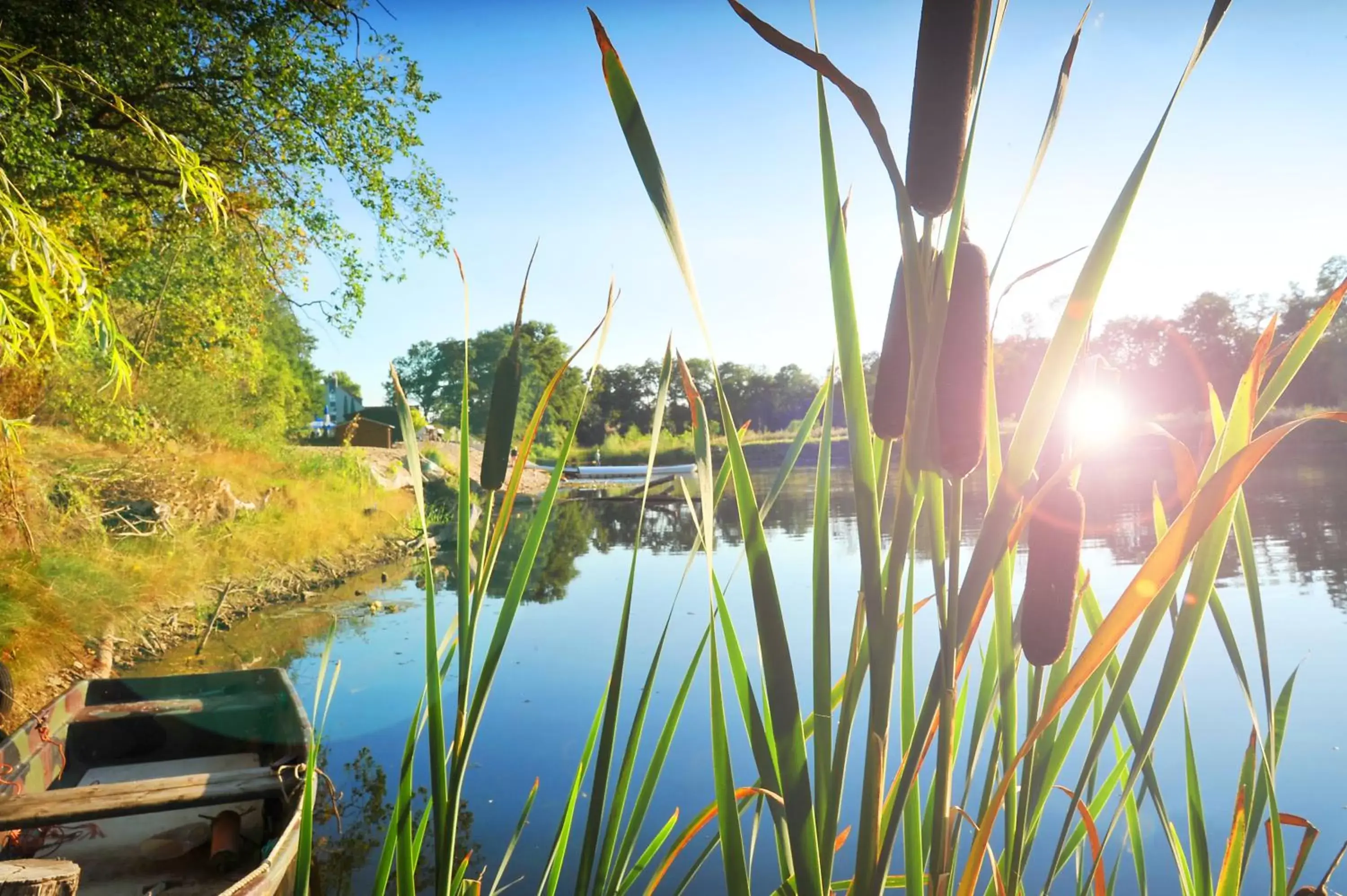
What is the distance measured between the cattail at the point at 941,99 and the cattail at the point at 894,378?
0.09m

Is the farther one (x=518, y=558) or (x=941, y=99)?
(x=518, y=558)

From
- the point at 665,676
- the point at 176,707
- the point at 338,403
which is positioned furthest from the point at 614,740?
the point at 338,403

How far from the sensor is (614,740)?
57 cm

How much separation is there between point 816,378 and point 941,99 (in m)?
15.0

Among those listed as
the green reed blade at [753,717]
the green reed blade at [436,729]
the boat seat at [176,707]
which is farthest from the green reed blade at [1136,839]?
the boat seat at [176,707]

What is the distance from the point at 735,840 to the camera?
1.74 ft

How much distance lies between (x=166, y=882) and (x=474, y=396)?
3271 centimetres

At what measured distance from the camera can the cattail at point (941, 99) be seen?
34 centimetres

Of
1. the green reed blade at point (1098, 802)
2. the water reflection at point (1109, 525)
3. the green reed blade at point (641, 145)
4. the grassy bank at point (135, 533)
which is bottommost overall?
the water reflection at point (1109, 525)

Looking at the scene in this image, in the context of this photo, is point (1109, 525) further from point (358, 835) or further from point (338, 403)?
point (338, 403)

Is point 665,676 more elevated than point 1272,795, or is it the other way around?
point 1272,795

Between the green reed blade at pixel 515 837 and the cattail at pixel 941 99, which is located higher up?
the cattail at pixel 941 99

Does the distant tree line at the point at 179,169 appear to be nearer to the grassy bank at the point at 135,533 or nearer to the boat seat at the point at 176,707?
the grassy bank at the point at 135,533

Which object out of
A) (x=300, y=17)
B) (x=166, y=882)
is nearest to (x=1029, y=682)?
(x=166, y=882)
